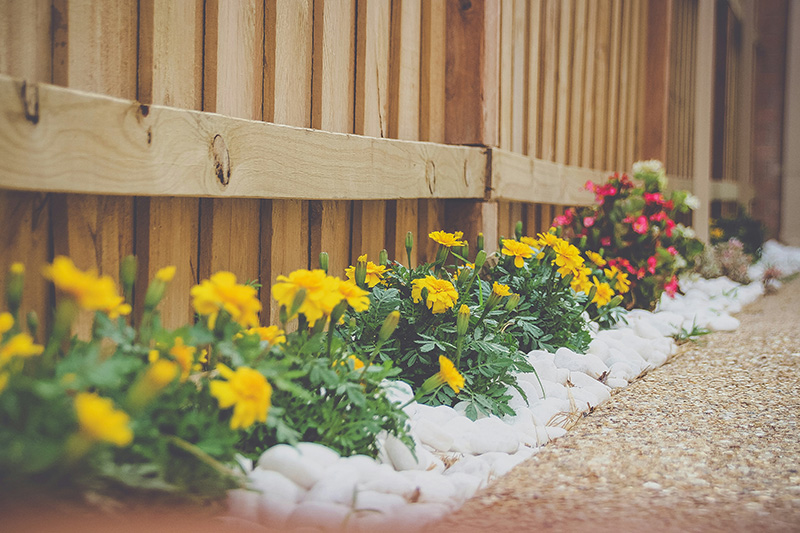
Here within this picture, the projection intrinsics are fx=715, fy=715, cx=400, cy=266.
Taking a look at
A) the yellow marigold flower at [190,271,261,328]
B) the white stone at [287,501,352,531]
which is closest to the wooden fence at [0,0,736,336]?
the yellow marigold flower at [190,271,261,328]

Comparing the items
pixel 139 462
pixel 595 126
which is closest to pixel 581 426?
pixel 139 462

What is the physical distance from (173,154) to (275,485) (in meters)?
0.70

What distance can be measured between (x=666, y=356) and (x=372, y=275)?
1.29 meters

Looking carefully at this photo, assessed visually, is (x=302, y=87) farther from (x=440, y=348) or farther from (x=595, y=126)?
(x=595, y=126)

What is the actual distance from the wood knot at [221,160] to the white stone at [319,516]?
75 centimetres

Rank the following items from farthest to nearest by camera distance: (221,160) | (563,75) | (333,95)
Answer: (563,75) < (333,95) < (221,160)

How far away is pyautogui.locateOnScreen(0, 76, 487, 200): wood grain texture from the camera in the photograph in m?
1.17

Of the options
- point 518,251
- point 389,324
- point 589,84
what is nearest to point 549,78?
point 589,84

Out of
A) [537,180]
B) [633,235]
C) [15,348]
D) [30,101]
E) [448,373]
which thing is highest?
[537,180]

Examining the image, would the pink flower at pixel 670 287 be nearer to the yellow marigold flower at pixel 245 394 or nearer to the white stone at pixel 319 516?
the white stone at pixel 319 516

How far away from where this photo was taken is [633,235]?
335cm

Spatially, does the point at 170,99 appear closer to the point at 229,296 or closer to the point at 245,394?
the point at 229,296

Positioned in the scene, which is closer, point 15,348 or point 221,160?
point 15,348

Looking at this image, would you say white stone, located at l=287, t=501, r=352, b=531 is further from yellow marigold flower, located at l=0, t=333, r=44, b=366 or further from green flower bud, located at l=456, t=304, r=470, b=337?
green flower bud, located at l=456, t=304, r=470, b=337
